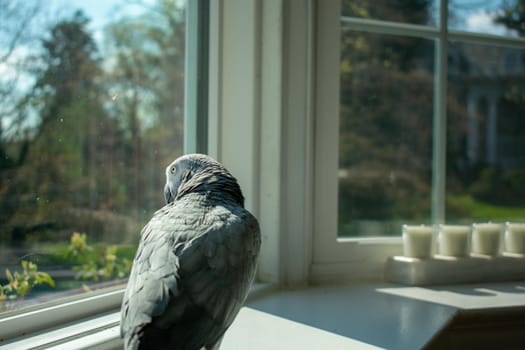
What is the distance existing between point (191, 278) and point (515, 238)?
111cm

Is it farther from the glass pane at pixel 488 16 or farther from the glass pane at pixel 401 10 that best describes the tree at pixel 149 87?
the glass pane at pixel 488 16

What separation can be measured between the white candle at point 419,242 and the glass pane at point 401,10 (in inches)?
25.7

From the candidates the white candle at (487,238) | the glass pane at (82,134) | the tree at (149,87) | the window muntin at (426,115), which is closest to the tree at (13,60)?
the glass pane at (82,134)

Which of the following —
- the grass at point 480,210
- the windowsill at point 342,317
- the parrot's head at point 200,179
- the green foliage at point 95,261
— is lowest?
the windowsill at point 342,317

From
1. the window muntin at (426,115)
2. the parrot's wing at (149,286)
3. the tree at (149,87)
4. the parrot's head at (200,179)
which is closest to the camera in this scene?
the parrot's wing at (149,286)

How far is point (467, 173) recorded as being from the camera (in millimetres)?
1720

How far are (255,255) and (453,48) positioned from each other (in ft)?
4.20

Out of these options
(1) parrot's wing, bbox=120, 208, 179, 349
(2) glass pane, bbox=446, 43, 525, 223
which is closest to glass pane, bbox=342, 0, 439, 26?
(2) glass pane, bbox=446, 43, 525, 223

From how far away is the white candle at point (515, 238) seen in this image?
1.33 metres

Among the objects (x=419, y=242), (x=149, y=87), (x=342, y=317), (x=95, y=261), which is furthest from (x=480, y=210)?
(x=95, y=261)

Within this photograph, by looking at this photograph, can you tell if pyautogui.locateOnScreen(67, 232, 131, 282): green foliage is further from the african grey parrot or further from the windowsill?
the african grey parrot

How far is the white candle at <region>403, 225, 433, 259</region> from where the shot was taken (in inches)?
48.8

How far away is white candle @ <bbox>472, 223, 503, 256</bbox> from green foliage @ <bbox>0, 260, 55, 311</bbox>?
3.64 feet

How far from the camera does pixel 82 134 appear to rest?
1.02m
